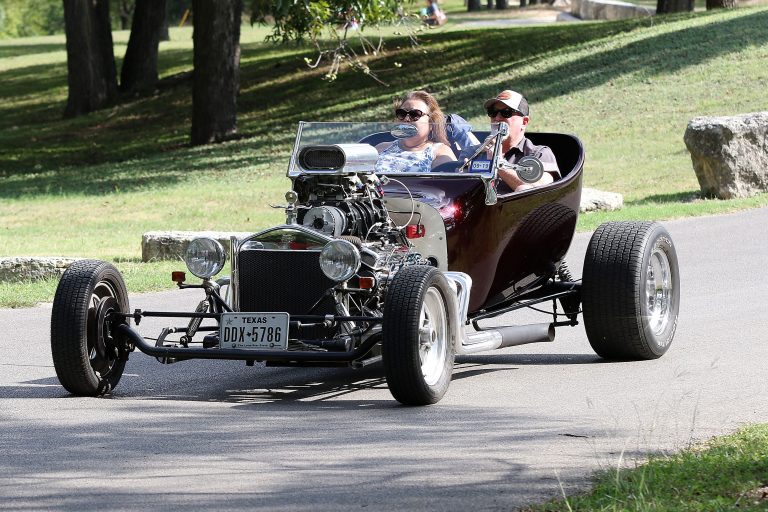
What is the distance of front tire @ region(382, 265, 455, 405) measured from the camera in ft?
24.0

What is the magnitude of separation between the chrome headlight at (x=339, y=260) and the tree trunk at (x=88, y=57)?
3060 cm

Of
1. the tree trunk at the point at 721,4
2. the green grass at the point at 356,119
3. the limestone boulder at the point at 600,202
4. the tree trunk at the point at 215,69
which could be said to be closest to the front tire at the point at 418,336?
the green grass at the point at 356,119

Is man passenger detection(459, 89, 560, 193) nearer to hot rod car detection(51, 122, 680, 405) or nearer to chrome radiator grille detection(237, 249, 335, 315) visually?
hot rod car detection(51, 122, 680, 405)

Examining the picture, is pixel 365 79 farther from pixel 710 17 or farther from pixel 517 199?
pixel 517 199

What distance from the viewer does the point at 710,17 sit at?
33.6m

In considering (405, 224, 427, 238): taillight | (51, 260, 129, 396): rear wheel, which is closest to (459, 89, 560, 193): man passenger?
(405, 224, 427, 238): taillight

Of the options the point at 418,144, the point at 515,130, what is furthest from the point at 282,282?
the point at 515,130

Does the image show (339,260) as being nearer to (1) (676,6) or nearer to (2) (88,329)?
(2) (88,329)

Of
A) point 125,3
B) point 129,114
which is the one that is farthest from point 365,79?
point 125,3

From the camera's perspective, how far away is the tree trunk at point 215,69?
98.8ft

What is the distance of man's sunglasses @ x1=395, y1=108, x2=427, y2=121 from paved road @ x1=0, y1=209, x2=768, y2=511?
165 centimetres

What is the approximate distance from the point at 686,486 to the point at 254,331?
9.66ft

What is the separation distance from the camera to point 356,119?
3047cm

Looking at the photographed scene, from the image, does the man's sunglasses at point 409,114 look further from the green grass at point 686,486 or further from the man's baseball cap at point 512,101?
the green grass at point 686,486
